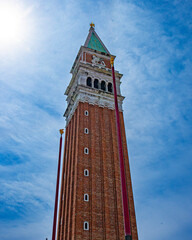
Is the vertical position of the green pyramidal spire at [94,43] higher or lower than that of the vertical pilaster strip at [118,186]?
higher

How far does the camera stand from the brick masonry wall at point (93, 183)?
88.9 feet

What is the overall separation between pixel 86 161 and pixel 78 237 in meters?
9.77

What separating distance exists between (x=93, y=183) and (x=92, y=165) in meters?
2.57

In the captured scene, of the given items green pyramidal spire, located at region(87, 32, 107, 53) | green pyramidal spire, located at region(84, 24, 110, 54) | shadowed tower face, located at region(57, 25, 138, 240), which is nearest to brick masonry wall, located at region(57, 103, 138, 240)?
shadowed tower face, located at region(57, 25, 138, 240)

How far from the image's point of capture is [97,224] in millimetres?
27031

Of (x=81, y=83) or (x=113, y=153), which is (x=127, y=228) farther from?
(x=81, y=83)

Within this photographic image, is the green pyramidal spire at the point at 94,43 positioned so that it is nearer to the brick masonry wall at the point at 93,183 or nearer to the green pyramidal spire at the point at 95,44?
the green pyramidal spire at the point at 95,44

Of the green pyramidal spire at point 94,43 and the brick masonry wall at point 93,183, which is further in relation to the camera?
the green pyramidal spire at point 94,43

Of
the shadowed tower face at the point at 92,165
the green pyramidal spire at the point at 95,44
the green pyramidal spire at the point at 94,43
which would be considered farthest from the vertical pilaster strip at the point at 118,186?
the green pyramidal spire at the point at 94,43

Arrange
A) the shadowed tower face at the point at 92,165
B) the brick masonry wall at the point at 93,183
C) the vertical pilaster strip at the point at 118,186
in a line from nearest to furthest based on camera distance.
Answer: the brick masonry wall at the point at 93,183, the shadowed tower face at the point at 92,165, the vertical pilaster strip at the point at 118,186

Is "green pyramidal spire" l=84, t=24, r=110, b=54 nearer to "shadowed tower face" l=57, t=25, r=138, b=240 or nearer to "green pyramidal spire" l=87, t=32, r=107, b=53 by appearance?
"green pyramidal spire" l=87, t=32, r=107, b=53

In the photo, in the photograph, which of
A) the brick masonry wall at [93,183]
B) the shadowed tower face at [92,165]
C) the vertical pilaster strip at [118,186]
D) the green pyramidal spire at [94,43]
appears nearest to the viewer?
the brick masonry wall at [93,183]

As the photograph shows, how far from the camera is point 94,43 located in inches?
2025

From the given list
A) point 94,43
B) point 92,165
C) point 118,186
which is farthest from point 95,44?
point 118,186
